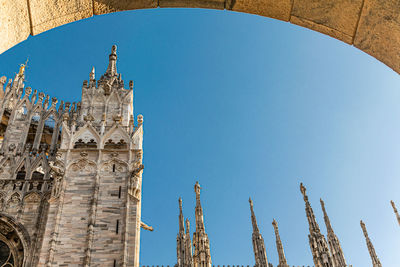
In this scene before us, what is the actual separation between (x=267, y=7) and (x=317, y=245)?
55.6 ft

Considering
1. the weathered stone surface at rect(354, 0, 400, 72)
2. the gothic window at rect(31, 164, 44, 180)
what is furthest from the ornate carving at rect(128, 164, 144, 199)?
the weathered stone surface at rect(354, 0, 400, 72)

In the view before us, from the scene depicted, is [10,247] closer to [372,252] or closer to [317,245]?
[317,245]

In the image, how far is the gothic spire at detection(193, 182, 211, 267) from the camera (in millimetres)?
17859

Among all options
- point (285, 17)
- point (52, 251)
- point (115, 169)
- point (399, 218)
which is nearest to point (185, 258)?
point (115, 169)

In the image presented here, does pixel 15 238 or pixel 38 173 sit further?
pixel 38 173

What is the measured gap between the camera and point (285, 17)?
3791 mm

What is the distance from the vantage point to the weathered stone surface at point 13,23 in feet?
10.7

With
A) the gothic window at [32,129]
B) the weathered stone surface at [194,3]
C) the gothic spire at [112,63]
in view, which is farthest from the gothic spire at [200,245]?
the weathered stone surface at [194,3]

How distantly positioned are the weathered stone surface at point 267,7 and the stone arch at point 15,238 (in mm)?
11829

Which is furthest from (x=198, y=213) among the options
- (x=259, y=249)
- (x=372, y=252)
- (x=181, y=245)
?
(x=372, y=252)

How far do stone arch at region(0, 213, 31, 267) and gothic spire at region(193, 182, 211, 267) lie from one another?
770cm

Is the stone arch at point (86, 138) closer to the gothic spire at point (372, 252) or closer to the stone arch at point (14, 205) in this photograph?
the stone arch at point (14, 205)

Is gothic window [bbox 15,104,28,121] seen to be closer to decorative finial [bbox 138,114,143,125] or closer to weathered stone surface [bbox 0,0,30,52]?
decorative finial [bbox 138,114,143,125]

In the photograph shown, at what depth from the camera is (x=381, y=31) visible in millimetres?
3438
